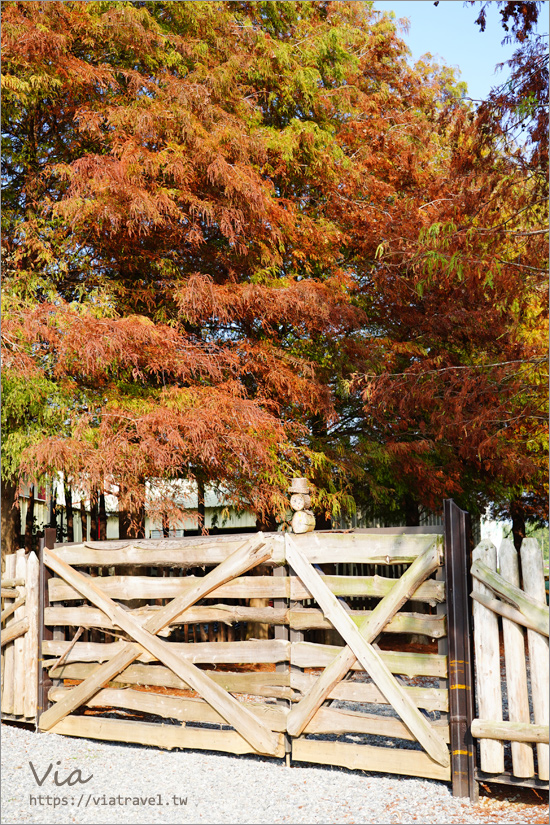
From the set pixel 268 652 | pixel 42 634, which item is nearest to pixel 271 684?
pixel 268 652

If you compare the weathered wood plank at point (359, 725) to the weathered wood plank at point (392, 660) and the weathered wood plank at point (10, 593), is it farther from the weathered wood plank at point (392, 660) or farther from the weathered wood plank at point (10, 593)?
the weathered wood plank at point (10, 593)

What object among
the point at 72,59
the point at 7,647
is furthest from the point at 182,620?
the point at 72,59

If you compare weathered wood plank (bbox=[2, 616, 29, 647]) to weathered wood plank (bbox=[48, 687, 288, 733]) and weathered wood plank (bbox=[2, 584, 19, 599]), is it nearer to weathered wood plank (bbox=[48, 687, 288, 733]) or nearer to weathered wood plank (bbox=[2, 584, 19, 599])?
weathered wood plank (bbox=[2, 584, 19, 599])

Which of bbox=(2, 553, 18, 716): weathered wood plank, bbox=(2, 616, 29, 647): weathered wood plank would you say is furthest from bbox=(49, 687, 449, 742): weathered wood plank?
bbox=(2, 616, 29, 647): weathered wood plank

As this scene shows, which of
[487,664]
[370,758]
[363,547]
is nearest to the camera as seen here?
[487,664]

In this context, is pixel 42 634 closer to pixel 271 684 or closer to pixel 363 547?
pixel 271 684

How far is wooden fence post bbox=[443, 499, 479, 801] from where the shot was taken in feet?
16.1

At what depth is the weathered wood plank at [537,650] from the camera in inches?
181

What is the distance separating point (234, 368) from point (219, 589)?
12.1 ft

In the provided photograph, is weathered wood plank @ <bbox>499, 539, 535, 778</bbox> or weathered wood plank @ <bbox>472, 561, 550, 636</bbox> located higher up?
weathered wood plank @ <bbox>472, 561, 550, 636</bbox>

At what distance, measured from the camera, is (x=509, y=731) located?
4.70 metres

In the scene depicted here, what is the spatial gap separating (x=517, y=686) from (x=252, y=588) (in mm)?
2085

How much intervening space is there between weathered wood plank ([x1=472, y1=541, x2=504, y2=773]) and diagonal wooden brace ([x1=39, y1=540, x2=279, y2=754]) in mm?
1625

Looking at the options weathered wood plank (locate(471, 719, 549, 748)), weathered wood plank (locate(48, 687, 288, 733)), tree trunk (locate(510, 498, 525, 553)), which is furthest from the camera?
tree trunk (locate(510, 498, 525, 553))
